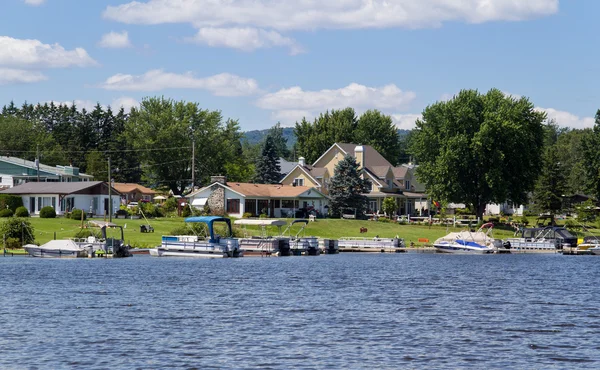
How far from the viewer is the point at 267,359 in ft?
94.5

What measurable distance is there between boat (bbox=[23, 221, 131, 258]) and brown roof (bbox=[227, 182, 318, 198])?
123 ft

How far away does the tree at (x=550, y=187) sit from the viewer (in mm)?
123688

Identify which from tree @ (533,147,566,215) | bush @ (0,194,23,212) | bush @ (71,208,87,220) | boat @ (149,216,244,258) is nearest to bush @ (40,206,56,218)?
bush @ (71,208,87,220)

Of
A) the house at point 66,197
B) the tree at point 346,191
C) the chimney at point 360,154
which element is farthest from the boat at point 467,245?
the chimney at point 360,154

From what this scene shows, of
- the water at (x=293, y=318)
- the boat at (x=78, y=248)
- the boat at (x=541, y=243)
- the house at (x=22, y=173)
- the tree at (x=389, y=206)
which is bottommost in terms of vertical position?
the water at (x=293, y=318)

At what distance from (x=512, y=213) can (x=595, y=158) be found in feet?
60.6

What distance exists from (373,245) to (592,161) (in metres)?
57.6

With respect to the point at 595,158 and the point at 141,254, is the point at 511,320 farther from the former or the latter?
the point at 595,158

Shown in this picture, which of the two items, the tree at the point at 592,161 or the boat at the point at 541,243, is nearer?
the boat at the point at 541,243

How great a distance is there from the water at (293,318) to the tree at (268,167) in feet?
242

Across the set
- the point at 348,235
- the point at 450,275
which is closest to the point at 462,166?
the point at 348,235

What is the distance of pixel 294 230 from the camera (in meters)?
102

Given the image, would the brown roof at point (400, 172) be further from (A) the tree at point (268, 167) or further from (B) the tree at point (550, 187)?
(B) the tree at point (550, 187)

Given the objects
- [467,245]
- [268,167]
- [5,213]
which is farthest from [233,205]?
[467,245]
